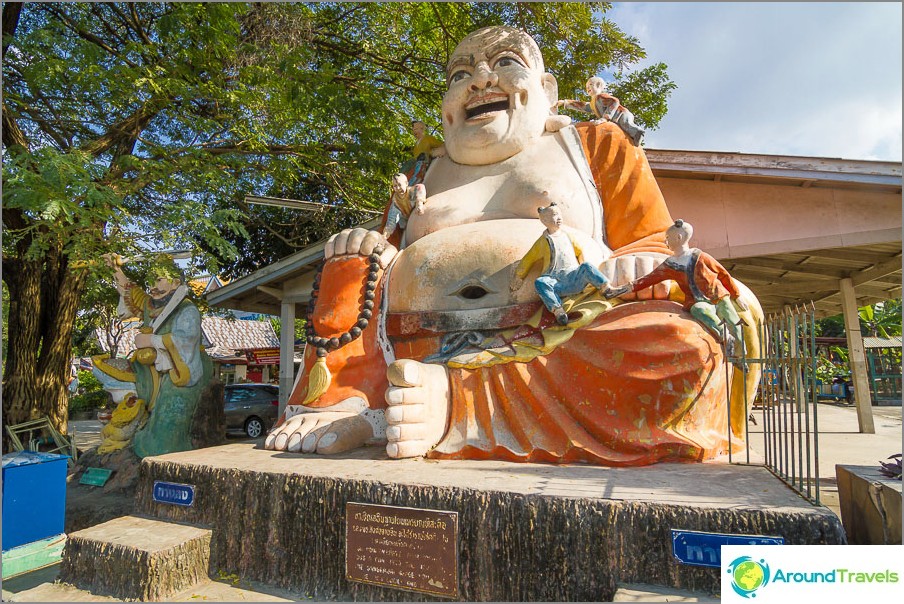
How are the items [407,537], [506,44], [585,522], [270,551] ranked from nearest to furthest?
[585,522], [407,537], [270,551], [506,44]

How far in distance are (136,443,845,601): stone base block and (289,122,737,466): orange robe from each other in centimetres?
11

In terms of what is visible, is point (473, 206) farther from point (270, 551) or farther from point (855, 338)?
point (855, 338)

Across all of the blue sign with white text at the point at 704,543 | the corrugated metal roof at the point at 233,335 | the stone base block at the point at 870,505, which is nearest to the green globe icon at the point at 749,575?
the blue sign with white text at the point at 704,543

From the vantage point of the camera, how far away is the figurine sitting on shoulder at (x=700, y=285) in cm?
257

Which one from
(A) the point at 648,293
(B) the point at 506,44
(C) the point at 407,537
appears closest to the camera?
(C) the point at 407,537

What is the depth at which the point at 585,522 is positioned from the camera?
6.29 ft

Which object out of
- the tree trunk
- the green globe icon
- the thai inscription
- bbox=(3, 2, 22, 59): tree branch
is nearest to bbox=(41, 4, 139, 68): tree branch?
bbox=(3, 2, 22, 59): tree branch

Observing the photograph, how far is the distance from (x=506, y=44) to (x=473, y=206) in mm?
1140

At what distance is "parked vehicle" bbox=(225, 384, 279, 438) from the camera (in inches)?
403

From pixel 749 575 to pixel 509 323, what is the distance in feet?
5.31

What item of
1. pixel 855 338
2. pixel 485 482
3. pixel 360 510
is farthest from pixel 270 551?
pixel 855 338

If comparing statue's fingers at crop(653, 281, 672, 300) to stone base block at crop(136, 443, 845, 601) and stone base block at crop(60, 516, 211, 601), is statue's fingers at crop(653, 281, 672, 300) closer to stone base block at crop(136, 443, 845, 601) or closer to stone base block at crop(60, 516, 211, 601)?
stone base block at crop(136, 443, 845, 601)

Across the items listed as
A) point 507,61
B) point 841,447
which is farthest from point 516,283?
point 841,447

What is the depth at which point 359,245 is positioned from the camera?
348 cm
